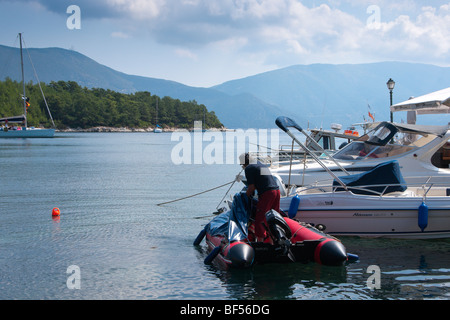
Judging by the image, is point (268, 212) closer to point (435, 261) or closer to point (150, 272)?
point (150, 272)

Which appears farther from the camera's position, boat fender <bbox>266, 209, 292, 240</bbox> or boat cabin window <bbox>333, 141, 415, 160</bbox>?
boat cabin window <bbox>333, 141, 415, 160</bbox>

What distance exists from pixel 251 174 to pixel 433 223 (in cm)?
525

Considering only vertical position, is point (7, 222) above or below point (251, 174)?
below

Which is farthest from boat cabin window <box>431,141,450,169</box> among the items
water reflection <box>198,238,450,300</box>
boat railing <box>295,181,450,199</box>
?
water reflection <box>198,238,450,300</box>

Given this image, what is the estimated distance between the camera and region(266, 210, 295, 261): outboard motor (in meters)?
10.2

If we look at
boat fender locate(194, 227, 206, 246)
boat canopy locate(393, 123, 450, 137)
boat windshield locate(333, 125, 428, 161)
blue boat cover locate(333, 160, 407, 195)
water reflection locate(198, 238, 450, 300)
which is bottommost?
water reflection locate(198, 238, 450, 300)

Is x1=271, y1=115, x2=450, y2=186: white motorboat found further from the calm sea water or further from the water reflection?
the water reflection

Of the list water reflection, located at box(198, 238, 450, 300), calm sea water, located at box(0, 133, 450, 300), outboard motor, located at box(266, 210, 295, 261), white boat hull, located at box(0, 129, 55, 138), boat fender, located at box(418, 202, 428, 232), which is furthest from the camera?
white boat hull, located at box(0, 129, 55, 138)

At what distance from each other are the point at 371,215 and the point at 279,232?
3673mm

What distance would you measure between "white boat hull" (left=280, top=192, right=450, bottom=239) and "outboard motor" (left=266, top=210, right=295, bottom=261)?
8.25ft

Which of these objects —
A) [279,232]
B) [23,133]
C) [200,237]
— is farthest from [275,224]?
[23,133]

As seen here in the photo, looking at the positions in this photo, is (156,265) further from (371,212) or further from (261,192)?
(371,212)
